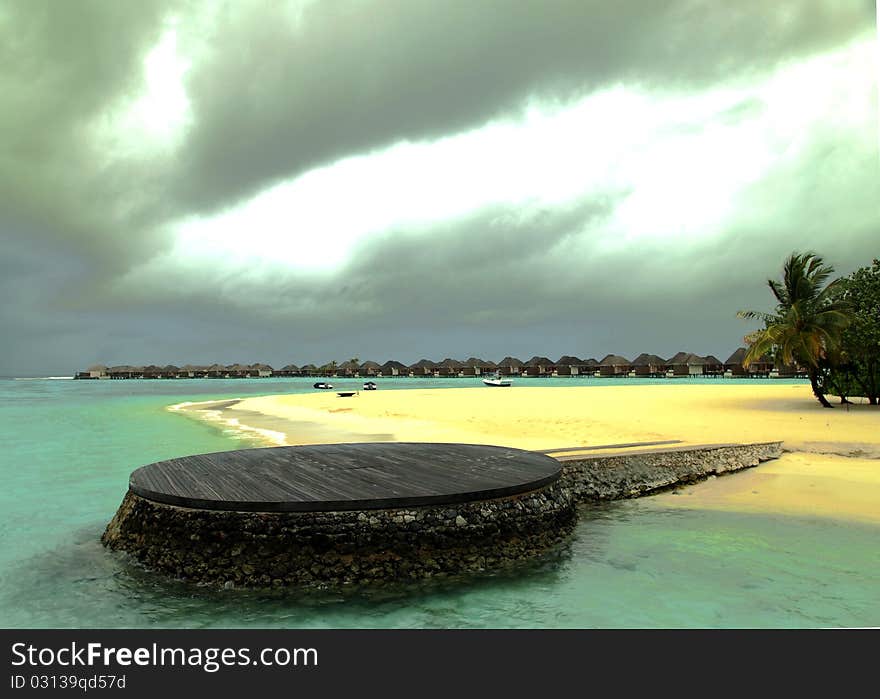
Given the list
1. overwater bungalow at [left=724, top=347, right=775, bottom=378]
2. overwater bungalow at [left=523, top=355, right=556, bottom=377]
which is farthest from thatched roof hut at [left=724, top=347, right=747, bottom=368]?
overwater bungalow at [left=523, top=355, right=556, bottom=377]

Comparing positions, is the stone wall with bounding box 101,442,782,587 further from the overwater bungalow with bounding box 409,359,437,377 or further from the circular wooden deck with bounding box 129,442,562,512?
the overwater bungalow with bounding box 409,359,437,377

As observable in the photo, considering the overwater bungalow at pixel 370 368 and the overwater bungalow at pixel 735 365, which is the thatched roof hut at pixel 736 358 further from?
the overwater bungalow at pixel 370 368

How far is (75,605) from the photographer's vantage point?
509cm

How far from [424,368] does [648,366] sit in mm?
61220

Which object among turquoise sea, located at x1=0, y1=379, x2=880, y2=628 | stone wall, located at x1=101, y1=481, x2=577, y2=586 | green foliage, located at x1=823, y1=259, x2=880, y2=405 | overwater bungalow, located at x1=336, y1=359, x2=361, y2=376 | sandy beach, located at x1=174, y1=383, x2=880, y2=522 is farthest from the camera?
overwater bungalow, located at x1=336, y1=359, x2=361, y2=376

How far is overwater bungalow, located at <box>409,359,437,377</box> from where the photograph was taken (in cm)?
15575

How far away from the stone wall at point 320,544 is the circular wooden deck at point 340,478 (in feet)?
0.39

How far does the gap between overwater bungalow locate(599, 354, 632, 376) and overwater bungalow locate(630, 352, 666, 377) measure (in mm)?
1827

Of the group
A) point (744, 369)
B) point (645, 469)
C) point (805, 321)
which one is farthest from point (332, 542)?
point (744, 369)

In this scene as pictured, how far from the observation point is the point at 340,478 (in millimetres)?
6293

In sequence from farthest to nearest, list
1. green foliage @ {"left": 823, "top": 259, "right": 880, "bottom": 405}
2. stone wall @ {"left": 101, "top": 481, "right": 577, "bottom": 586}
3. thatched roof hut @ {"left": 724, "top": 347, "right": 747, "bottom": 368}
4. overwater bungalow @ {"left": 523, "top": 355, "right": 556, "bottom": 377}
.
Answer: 1. overwater bungalow @ {"left": 523, "top": 355, "right": 556, "bottom": 377}
2. thatched roof hut @ {"left": 724, "top": 347, "right": 747, "bottom": 368}
3. green foliage @ {"left": 823, "top": 259, "right": 880, "bottom": 405}
4. stone wall @ {"left": 101, "top": 481, "right": 577, "bottom": 586}

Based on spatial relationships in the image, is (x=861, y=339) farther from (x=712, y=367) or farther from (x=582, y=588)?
(x=712, y=367)
